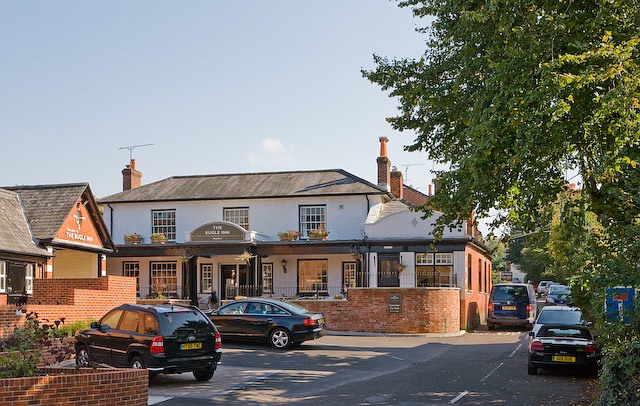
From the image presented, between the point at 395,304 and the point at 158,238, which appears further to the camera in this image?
the point at 158,238

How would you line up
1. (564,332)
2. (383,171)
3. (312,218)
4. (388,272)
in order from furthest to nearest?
(383,171)
(312,218)
(388,272)
(564,332)

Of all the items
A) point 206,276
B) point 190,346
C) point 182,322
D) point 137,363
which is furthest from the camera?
point 206,276

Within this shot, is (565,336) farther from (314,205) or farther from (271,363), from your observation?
(314,205)

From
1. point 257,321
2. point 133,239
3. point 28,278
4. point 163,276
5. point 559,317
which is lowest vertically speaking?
point 257,321

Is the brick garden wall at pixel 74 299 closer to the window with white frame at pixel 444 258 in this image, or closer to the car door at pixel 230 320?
the car door at pixel 230 320

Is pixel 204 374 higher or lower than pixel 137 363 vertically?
lower

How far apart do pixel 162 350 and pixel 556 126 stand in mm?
8494

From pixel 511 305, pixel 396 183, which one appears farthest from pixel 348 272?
pixel 511 305

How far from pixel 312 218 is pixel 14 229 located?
582 inches

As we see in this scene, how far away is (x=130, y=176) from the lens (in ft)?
139

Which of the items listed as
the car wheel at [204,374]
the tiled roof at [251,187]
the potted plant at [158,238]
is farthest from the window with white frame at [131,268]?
the car wheel at [204,374]

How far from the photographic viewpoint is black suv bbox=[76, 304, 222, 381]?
1434 centimetres

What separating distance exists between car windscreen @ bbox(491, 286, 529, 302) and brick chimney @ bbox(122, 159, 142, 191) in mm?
21999

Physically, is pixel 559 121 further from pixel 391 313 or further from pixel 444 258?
pixel 444 258
